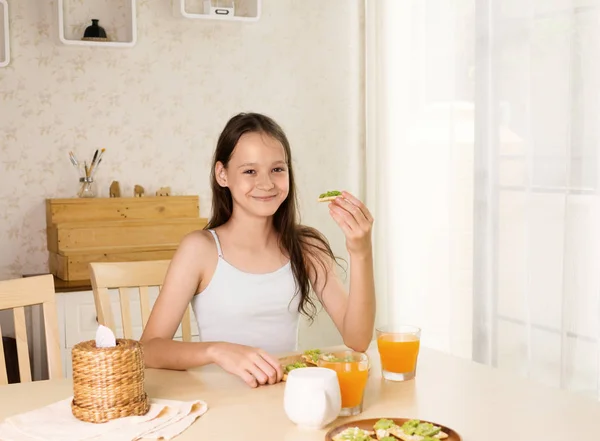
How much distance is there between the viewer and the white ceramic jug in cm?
116

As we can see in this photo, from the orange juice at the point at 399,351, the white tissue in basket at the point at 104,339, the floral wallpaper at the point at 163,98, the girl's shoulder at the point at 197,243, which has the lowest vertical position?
the orange juice at the point at 399,351

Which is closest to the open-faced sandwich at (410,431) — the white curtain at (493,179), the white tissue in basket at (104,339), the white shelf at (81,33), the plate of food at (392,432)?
the plate of food at (392,432)

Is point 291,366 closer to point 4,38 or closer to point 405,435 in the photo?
point 405,435

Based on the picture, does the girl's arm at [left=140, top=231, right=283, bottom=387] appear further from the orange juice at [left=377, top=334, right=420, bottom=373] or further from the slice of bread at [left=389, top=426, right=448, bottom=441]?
the slice of bread at [left=389, top=426, right=448, bottom=441]

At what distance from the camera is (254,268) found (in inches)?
74.4

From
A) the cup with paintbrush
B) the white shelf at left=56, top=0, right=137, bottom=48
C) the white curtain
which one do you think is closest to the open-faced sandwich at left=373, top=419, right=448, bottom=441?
the white curtain

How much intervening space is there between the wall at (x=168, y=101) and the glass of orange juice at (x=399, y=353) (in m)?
2.10

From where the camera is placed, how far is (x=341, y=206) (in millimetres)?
1554

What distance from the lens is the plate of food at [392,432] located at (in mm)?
1089

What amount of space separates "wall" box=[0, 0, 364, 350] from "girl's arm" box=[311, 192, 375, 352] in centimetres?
165

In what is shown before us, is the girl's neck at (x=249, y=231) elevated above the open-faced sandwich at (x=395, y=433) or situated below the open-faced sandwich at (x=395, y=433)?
above

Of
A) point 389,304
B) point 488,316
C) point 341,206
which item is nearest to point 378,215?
point 389,304

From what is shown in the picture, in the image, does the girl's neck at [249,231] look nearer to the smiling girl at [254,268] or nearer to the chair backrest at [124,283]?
the smiling girl at [254,268]

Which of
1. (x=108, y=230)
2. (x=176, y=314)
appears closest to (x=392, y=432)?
(x=176, y=314)
